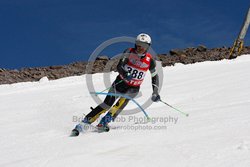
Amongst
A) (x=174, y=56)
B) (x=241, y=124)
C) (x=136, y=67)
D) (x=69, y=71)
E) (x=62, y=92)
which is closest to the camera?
(x=241, y=124)

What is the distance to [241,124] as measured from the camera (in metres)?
6.81

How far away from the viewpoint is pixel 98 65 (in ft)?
76.5

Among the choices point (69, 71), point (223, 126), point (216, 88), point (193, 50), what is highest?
point (193, 50)

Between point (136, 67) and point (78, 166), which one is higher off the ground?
point (136, 67)

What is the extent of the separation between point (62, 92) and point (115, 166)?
35.9 ft

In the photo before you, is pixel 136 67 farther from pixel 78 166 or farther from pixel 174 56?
pixel 174 56

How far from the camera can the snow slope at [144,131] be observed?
535 cm

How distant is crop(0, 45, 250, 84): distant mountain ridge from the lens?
69.9 ft

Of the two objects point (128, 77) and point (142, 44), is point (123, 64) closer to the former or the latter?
point (128, 77)

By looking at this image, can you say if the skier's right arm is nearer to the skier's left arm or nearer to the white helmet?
the white helmet

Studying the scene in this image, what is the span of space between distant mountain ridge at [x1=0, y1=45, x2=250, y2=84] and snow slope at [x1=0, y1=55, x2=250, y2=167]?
17.8ft

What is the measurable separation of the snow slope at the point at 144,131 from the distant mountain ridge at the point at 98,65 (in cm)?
542

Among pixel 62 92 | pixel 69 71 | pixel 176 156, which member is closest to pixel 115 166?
pixel 176 156

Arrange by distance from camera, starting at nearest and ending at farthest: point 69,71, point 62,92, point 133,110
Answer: point 133,110 < point 62,92 < point 69,71
